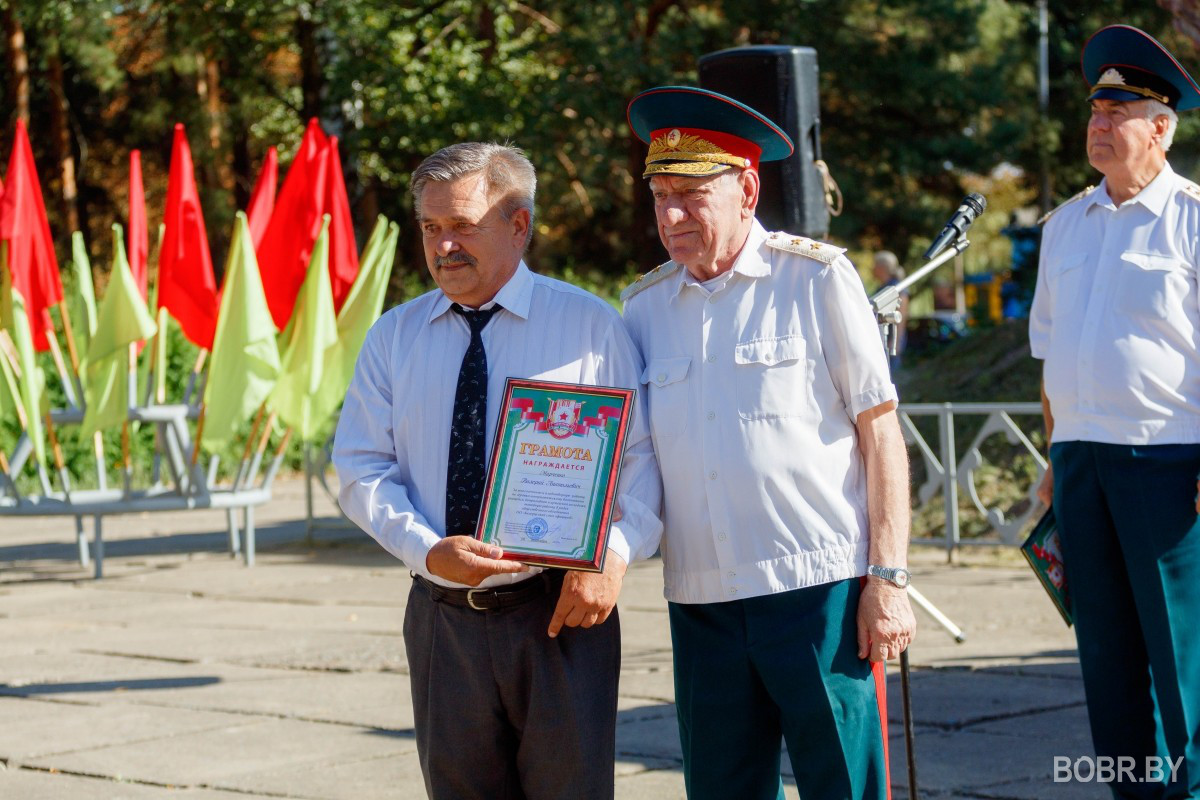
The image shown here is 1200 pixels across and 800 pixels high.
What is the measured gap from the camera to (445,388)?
3.26m

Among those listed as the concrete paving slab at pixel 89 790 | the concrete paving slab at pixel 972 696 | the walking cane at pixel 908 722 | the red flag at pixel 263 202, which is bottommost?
the concrete paving slab at pixel 972 696

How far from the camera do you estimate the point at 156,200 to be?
32156 millimetres

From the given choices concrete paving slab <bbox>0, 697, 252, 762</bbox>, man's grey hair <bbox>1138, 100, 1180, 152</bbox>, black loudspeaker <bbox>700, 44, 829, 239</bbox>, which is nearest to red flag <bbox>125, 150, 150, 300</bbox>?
concrete paving slab <bbox>0, 697, 252, 762</bbox>

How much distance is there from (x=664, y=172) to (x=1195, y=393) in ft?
5.61

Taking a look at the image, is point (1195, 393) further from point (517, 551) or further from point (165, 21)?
point (165, 21)

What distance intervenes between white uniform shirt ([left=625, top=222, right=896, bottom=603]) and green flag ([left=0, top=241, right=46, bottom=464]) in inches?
284

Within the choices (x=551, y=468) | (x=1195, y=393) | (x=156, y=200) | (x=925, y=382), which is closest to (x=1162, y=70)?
(x=1195, y=393)

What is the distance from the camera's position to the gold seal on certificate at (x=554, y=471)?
3014 millimetres

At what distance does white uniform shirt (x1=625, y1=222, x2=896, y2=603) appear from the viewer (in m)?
3.19

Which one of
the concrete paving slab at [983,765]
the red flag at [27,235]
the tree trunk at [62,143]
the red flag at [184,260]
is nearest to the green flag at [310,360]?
the red flag at [184,260]

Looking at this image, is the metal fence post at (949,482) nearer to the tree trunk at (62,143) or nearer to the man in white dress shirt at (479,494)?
the man in white dress shirt at (479,494)

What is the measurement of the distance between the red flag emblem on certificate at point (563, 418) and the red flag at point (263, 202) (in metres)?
7.59

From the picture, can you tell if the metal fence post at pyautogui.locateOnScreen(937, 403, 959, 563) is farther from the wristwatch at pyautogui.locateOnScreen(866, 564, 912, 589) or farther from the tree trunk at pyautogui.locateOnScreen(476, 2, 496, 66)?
the tree trunk at pyautogui.locateOnScreen(476, 2, 496, 66)

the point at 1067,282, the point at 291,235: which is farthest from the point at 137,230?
the point at 1067,282
